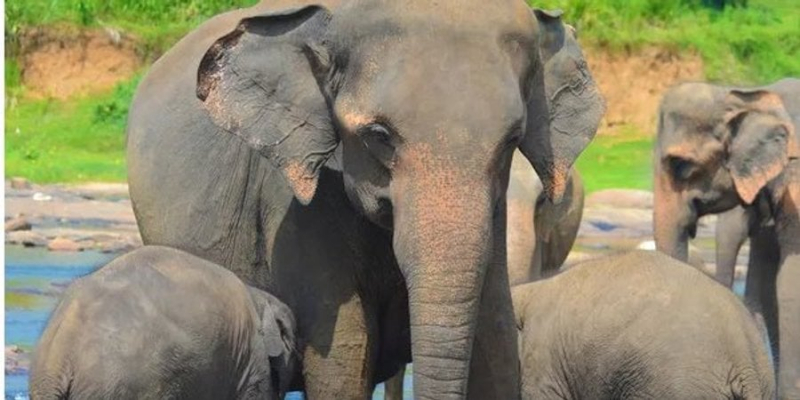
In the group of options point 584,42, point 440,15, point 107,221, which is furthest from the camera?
point 584,42

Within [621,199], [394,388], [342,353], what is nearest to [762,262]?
[394,388]

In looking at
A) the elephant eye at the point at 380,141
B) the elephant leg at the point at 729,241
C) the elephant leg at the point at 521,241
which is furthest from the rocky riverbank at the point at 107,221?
the elephant eye at the point at 380,141

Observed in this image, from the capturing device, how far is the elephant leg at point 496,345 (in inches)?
265

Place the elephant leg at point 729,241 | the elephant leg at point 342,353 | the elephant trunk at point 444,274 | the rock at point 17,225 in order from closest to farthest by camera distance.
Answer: the elephant trunk at point 444,274
the elephant leg at point 342,353
the elephant leg at point 729,241
the rock at point 17,225

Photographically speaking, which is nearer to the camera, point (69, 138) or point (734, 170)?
point (734, 170)

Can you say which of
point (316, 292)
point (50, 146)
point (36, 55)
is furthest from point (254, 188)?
point (36, 55)

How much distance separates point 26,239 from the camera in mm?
16766

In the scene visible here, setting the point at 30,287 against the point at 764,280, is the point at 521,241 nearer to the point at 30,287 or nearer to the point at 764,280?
the point at 764,280

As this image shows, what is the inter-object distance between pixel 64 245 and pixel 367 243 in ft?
32.6

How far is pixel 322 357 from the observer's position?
692cm

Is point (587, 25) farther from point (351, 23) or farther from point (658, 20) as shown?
point (351, 23)

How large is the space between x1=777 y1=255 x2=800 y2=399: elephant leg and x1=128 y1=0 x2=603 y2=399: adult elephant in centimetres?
446

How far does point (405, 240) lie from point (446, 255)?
140 millimetres

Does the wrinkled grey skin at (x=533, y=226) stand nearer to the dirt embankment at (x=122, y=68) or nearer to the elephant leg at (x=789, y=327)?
the elephant leg at (x=789, y=327)
